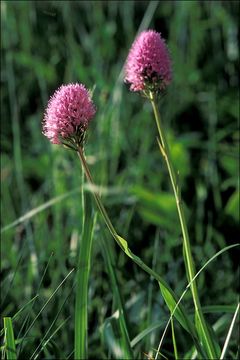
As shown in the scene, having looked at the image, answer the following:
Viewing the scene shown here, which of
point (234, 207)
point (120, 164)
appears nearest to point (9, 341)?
point (234, 207)

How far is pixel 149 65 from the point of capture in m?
1.13

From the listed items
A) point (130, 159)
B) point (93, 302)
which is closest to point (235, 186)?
point (130, 159)

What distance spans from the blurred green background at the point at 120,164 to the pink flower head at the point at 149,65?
0.30 m

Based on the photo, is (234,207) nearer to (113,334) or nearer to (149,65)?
(113,334)

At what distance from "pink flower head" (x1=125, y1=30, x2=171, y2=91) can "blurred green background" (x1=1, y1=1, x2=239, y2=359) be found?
302 mm

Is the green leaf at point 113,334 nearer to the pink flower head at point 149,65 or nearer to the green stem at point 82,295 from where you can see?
the green stem at point 82,295

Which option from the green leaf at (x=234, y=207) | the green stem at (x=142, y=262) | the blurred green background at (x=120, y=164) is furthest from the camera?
the green leaf at (x=234, y=207)

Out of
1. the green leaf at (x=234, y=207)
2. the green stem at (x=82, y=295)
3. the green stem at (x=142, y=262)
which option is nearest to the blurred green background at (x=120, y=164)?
the green leaf at (x=234, y=207)

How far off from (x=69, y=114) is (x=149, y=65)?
18 cm

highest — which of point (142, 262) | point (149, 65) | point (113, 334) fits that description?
point (149, 65)

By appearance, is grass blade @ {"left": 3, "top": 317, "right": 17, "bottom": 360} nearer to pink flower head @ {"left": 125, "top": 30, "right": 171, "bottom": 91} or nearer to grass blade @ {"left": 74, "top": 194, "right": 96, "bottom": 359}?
grass blade @ {"left": 74, "top": 194, "right": 96, "bottom": 359}

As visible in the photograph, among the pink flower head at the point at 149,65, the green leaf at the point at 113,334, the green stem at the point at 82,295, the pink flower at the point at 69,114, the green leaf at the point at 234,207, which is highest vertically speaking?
the pink flower head at the point at 149,65

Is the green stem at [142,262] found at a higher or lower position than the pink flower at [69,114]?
lower

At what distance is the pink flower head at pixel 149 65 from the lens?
112 cm
